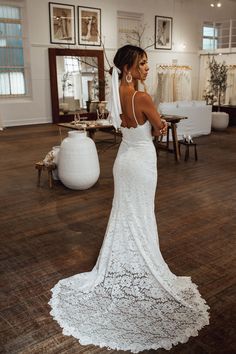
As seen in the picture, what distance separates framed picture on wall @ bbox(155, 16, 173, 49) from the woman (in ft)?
36.9

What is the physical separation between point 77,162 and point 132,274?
2264 mm

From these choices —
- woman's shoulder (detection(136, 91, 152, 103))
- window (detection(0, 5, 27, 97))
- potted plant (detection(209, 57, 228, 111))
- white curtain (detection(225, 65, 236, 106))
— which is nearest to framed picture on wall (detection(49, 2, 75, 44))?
window (detection(0, 5, 27, 97))

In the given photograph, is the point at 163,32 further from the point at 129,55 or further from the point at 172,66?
the point at 129,55

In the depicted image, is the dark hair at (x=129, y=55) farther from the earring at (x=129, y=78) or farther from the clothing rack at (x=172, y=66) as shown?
the clothing rack at (x=172, y=66)

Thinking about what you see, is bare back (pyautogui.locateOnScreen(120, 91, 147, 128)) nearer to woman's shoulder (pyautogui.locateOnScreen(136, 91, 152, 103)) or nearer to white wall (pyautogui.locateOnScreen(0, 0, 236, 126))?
woman's shoulder (pyautogui.locateOnScreen(136, 91, 152, 103))

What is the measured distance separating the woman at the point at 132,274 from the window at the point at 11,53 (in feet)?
28.3

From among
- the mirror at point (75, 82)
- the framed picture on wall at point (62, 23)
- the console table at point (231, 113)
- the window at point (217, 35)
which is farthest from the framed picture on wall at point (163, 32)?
the console table at point (231, 113)

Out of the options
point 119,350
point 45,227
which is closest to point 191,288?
point 119,350

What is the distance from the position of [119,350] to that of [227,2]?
49.0 ft

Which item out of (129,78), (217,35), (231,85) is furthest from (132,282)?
(217,35)

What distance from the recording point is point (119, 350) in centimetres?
192

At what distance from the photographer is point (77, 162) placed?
14.4 feet

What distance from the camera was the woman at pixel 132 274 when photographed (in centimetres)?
209

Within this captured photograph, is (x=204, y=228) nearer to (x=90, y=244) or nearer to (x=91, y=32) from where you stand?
(x=90, y=244)
